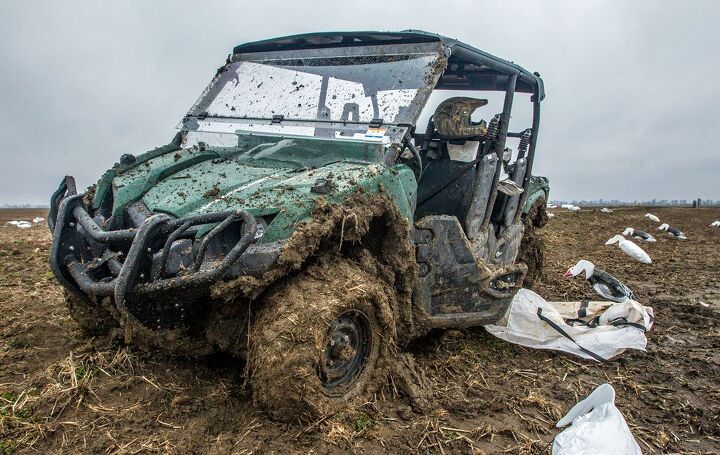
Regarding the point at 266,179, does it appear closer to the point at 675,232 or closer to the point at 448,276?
the point at 448,276

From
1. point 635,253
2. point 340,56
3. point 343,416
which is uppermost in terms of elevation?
point 340,56

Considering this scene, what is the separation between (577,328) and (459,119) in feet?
6.57

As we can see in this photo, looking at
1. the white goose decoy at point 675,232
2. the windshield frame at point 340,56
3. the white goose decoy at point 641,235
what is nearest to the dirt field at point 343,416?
the windshield frame at point 340,56

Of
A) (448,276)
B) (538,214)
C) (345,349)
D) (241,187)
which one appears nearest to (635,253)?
(538,214)

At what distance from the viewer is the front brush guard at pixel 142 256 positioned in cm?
279

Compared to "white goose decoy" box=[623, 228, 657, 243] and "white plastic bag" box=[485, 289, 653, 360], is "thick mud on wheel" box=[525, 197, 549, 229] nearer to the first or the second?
"white plastic bag" box=[485, 289, 653, 360]

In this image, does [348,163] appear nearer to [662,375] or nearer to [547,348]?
[547,348]

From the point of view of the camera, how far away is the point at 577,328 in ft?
16.3

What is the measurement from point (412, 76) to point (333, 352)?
199 centimetres

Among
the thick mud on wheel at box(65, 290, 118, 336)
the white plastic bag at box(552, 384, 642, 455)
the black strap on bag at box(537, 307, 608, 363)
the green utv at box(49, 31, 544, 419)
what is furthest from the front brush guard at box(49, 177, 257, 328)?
the black strap on bag at box(537, 307, 608, 363)

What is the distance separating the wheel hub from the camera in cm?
317

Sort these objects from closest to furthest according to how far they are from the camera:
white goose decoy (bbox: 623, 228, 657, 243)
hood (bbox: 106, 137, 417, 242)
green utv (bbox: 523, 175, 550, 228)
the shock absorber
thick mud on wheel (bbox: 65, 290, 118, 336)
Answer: hood (bbox: 106, 137, 417, 242)
thick mud on wheel (bbox: 65, 290, 118, 336)
the shock absorber
green utv (bbox: 523, 175, 550, 228)
white goose decoy (bbox: 623, 228, 657, 243)

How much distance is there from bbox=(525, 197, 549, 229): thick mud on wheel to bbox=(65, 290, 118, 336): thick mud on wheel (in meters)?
4.51

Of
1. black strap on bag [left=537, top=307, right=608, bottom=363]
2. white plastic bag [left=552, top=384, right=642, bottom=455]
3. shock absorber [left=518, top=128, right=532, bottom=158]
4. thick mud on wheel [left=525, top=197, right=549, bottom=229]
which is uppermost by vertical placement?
shock absorber [left=518, top=128, right=532, bottom=158]
